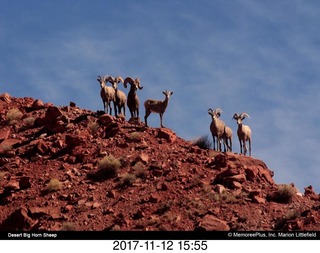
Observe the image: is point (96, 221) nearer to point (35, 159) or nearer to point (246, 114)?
point (35, 159)

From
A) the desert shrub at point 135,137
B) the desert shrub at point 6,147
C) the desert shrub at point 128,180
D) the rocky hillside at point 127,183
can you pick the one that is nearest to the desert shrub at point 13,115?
the rocky hillside at point 127,183

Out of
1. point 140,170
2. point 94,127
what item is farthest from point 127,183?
point 94,127

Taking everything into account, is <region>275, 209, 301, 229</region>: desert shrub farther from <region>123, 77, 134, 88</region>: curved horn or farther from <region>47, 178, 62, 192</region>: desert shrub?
<region>123, 77, 134, 88</region>: curved horn

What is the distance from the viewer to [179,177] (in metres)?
41.8

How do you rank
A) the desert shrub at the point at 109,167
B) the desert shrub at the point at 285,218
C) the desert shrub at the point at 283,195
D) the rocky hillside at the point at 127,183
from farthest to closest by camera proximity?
the desert shrub at the point at 109,167, the desert shrub at the point at 283,195, the rocky hillside at the point at 127,183, the desert shrub at the point at 285,218

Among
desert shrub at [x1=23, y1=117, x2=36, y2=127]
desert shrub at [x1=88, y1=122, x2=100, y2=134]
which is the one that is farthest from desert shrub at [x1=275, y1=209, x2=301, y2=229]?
desert shrub at [x1=23, y1=117, x2=36, y2=127]

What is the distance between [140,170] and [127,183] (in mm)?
978

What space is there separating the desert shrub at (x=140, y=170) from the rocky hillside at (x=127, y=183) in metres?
0.05

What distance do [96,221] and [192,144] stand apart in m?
9.81

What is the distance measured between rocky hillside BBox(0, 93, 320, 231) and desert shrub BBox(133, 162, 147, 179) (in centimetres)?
5

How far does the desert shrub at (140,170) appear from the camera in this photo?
42.4m

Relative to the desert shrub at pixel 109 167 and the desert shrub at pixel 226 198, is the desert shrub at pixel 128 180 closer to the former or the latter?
the desert shrub at pixel 109 167

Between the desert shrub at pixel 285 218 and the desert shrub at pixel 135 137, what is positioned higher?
the desert shrub at pixel 135 137

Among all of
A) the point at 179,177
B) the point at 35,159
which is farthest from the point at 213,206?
the point at 35,159
